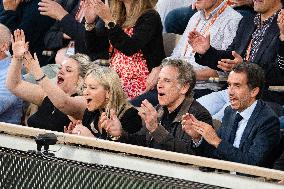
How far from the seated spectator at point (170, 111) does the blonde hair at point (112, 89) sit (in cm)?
24

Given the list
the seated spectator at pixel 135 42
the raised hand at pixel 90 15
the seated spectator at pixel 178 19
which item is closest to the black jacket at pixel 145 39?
the seated spectator at pixel 135 42

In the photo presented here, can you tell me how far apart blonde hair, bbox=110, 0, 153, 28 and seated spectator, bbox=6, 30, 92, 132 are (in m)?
0.44

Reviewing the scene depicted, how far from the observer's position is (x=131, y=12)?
6223 millimetres

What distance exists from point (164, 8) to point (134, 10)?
3.23ft

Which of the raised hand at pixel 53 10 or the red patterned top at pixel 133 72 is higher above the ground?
the raised hand at pixel 53 10

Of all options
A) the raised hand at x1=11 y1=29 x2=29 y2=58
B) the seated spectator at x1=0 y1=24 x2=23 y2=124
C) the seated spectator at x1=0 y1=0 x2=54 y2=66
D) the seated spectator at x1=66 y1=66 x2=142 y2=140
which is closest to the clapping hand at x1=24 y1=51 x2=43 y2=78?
the raised hand at x1=11 y1=29 x2=29 y2=58

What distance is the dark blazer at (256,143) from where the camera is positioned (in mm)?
4582

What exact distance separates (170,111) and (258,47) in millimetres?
854

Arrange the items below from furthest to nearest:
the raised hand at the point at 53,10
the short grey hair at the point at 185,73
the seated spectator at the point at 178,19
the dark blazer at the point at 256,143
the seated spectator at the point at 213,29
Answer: the seated spectator at the point at 178,19
the raised hand at the point at 53,10
the seated spectator at the point at 213,29
the short grey hair at the point at 185,73
the dark blazer at the point at 256,143

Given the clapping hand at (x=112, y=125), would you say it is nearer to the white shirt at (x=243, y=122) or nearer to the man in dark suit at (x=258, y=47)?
the white shirt at (x=243, y=122)

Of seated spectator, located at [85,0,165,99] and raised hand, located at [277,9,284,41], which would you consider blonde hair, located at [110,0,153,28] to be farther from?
raised hand, located at [277,9,284,41]

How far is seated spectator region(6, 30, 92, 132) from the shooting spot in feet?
19.0

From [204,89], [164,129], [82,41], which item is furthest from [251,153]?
[82,41]

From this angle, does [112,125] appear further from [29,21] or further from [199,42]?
[29,21]
